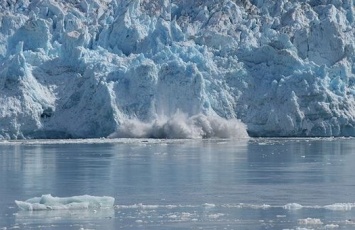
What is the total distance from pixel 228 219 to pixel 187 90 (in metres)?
22.5

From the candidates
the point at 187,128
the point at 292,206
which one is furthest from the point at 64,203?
the point at 187,128

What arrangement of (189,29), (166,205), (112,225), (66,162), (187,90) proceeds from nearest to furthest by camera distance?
(112,225) → (166,205) → (66,162) → (187,90) → (189,29)

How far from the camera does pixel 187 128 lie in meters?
35.0

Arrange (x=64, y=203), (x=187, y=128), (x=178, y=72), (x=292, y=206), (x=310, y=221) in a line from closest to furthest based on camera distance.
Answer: (x=310, y=221), (x=292, y=206), (x=64, y=203), (x=178, y=72), (x=187, y=128)

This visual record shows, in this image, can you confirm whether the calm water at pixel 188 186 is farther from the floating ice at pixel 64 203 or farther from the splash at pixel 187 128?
the splash at pixel 187 128

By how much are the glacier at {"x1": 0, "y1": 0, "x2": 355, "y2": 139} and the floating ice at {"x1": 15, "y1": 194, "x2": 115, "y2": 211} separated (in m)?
19.8

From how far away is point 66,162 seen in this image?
21.6 meters

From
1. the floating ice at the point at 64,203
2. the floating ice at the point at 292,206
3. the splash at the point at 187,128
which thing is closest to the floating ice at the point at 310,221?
the floating ice at the point at 292,206

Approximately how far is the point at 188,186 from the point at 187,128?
19.2 m

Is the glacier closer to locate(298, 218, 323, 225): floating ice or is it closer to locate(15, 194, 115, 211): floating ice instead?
locate(15, 194, 115, 211): floating ice

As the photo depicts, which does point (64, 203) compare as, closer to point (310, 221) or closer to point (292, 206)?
point (292, 206)

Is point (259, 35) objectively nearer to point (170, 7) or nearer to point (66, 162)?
point (170, 7)

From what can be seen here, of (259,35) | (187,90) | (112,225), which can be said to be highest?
(259,35)

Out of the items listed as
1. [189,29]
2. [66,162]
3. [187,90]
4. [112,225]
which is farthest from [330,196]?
[189,29]
